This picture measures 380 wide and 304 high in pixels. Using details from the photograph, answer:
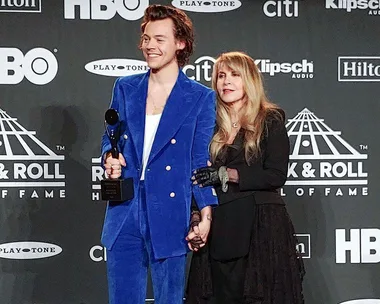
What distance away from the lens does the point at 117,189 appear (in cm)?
219


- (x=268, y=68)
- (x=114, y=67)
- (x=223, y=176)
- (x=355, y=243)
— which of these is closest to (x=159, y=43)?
(x=223, y=176)

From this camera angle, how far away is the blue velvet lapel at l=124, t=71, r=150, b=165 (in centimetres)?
224

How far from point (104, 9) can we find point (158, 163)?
4.70ft

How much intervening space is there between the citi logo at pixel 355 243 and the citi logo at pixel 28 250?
1359 millimetres

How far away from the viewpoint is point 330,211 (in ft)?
11.6

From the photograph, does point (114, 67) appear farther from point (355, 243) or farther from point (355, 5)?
point (355, 243)

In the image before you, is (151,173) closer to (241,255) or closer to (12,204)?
(241,255)

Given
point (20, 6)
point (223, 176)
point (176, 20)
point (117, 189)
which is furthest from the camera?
point (20, 6)

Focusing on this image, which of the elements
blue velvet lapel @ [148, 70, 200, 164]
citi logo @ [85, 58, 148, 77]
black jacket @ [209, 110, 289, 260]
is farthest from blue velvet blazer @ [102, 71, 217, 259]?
citi logo @ [85, 58, 148, 77]

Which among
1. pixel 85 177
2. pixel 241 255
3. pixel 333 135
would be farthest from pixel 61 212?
pixel 333 135

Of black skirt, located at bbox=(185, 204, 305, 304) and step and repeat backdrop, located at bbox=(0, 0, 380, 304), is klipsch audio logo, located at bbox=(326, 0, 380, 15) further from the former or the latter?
black skirt, located at bbox=(185, 204, 305, 304)

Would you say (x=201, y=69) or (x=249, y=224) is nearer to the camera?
(x=249, y=224)

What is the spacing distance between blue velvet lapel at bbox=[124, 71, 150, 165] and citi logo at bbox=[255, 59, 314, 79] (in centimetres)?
129

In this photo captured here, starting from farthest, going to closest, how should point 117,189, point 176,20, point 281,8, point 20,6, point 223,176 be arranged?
point 281,8
point 20,6
point 223,176
point 176,20
point 117,189
